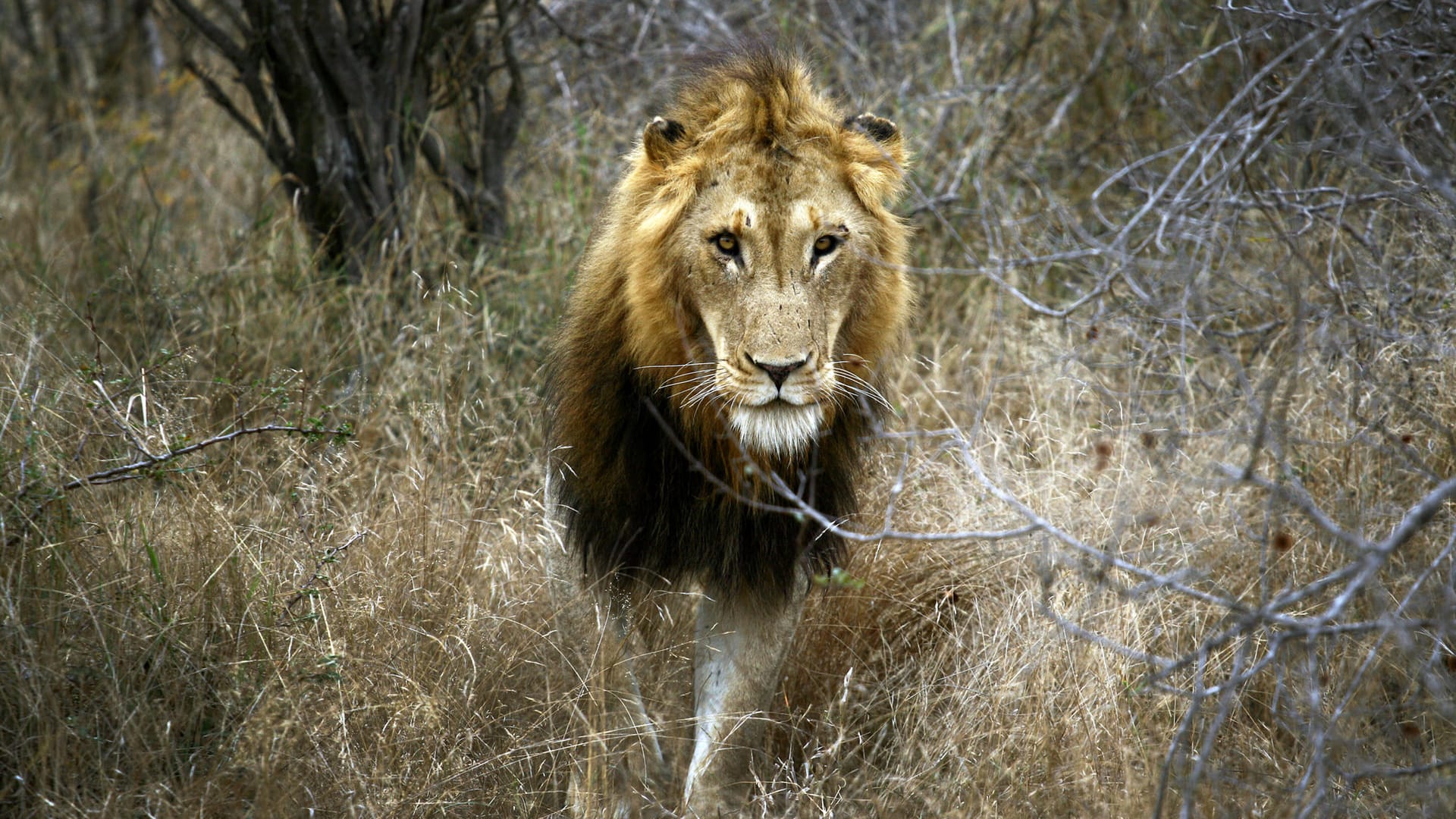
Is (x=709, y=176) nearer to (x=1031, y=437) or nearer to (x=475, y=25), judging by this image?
(x=1031, y=437)

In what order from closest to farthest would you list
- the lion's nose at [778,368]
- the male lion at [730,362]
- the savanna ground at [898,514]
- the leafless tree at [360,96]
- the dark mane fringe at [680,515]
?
the savanna ground at [898,514] < the lion's nose at [778,368] < the male lion at [730,362] < the dark mane fringe at [680,515] < the leafless tree at [360,96]

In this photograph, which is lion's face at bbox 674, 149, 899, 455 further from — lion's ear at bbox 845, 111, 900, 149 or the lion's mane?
lion's ear at bbox 845, 111, 900, 149

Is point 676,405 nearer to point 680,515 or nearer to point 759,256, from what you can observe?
point 680,515

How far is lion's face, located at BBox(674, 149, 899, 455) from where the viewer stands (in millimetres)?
3023

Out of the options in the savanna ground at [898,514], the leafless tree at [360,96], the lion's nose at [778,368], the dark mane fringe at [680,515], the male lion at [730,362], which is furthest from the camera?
the leafless tree at [360,96]

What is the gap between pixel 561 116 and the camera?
6.85 m

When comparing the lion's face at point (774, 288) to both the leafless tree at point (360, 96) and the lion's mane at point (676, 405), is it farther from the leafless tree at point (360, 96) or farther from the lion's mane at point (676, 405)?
the leafless tree at point (360, 96)

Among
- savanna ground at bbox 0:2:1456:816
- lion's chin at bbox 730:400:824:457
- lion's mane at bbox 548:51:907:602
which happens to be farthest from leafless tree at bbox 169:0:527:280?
lion's chin at bbox 730:400:824:457

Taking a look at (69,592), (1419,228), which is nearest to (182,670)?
(69,592)

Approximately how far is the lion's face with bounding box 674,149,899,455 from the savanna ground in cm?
24

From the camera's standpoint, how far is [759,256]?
311 centimetres

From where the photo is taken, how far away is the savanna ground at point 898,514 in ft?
9.27

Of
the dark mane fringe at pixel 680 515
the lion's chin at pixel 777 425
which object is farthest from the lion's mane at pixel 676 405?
the lion's chin at pixel 777 425

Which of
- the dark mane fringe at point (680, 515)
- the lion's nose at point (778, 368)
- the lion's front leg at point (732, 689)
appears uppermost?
the lion's nose at point (778, 368)
